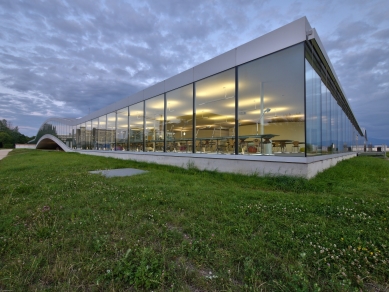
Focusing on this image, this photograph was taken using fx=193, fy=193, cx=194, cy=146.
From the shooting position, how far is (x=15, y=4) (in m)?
9.04

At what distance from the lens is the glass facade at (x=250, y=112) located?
19.2 ft

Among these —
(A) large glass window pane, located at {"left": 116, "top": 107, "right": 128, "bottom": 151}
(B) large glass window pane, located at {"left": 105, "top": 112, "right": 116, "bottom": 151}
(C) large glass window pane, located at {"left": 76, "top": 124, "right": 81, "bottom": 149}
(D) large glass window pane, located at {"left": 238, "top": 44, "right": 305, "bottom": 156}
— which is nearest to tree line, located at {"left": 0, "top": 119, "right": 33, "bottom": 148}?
(C) large glass window pane, located at {"left": 76, "top": 124, "right": 81, "bottom": 149}

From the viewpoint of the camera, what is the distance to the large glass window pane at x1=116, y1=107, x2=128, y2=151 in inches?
554

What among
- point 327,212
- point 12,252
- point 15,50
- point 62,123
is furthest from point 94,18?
A: point 62,123

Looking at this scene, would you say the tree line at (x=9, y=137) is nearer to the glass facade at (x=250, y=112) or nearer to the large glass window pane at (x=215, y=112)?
the glass facade at (x=250, y=112)

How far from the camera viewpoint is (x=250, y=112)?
25.7ft

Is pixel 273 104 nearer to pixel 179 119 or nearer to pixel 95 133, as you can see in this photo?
pixel 179 119

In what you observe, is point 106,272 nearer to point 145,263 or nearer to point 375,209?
point 145,263

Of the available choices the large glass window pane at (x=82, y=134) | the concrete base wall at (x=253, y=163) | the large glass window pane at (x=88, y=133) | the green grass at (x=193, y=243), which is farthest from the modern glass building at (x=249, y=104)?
the large glass window pane at (x=82, y=134)

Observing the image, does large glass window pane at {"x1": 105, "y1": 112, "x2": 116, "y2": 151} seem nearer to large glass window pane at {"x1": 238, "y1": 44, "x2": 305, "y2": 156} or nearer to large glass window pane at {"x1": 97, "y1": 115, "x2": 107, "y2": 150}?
large glass window pane at {"x1": 97, "y1": 115, "x2": 107, "y2": 150}

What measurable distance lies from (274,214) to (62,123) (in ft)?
119

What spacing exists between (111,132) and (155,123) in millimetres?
6831

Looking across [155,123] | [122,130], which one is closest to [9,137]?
[122,130]

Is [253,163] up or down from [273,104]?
down
